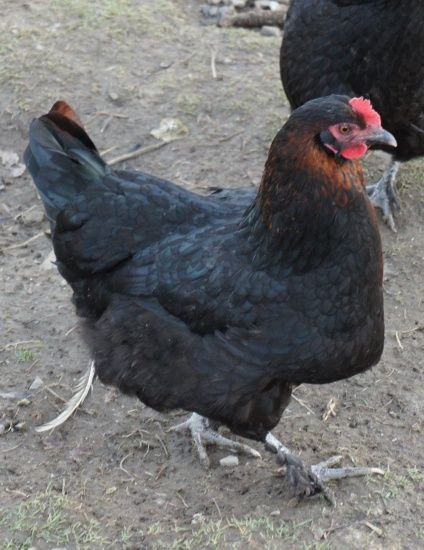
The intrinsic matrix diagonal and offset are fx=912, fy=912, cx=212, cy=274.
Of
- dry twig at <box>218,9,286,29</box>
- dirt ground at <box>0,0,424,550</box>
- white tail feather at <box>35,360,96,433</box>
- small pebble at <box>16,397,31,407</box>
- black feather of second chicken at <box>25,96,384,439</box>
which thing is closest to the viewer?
black feather of second chicken at <box>25,96,384,439</box>

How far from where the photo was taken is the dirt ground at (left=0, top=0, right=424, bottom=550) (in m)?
3.66

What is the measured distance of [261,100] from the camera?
621 cm

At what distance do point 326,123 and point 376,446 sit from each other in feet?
5.23

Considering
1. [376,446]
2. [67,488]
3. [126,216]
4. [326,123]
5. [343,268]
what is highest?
[326,123]

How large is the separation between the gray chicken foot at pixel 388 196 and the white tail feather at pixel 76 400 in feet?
6.52

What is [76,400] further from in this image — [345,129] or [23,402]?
[345,129]

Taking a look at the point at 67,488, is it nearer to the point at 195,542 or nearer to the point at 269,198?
the point at 195,542

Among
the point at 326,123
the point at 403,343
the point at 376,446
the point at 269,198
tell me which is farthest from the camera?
the point at 403,343

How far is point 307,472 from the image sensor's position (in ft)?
12.5

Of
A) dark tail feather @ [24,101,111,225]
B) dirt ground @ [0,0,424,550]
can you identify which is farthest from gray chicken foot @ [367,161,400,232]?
dark tail feather @ [24,101,111,225]

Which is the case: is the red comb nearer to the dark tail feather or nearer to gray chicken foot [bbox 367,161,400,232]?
the dark tail feather

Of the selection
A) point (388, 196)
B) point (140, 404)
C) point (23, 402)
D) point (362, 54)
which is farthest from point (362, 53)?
point (23, 402)

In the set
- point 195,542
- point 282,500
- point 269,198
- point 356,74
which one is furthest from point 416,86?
point 195,542

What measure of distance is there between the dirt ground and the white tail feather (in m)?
0.04
